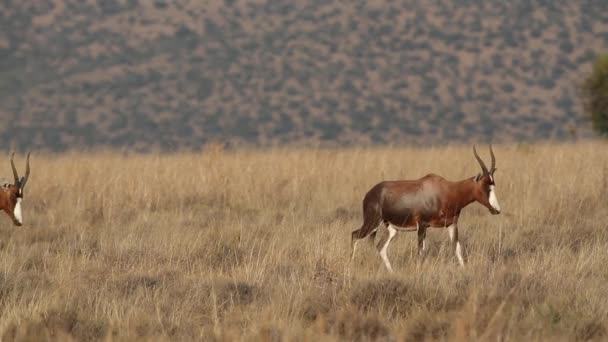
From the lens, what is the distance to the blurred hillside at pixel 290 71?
43.7 metres

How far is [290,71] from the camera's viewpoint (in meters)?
47.4

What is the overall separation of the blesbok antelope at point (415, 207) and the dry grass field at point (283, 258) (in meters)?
0.27

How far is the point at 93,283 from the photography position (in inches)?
305

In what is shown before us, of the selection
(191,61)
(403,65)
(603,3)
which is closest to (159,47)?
Result: (191,61)

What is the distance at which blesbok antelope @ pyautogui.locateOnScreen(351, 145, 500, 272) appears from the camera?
8.62m

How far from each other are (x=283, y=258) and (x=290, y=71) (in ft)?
127

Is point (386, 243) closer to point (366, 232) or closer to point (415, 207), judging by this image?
point (366, 232)

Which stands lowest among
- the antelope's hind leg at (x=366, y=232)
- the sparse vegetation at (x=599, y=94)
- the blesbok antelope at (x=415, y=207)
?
the sparse vegetation at (x=599, y=94)

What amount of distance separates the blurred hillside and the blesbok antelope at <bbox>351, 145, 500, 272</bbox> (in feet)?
110

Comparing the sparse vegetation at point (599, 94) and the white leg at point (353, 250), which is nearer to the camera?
the white leg at point (353, 250)

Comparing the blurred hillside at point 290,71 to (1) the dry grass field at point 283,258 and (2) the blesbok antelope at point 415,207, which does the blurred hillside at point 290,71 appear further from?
(2) the blesbok antelope at point 415,207

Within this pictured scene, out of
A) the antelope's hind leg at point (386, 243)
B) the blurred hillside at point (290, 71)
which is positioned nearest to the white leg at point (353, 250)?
the antelope's hind leg at point (386, 243)

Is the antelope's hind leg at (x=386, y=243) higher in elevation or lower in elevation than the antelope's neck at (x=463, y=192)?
lower

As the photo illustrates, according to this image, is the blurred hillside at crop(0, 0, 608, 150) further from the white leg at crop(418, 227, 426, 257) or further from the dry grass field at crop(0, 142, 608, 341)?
the white leg at crop(418, 227, 426, 257)
